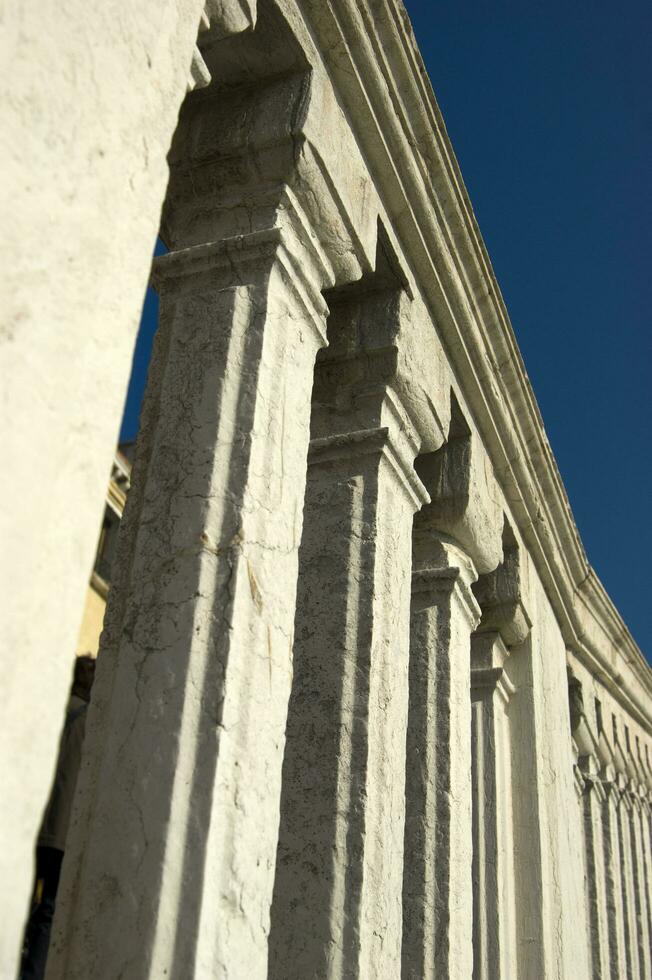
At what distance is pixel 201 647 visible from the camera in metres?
2.15

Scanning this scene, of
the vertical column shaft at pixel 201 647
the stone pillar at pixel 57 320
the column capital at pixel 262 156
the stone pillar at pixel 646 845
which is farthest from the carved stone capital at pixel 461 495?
the stone pillar at pixel 646 845

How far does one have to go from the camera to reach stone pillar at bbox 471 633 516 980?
456 cm

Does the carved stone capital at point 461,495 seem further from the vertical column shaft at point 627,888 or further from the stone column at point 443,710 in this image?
the vertical column shaft at point 627,888

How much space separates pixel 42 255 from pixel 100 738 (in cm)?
114

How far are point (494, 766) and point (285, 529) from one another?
2994 mm

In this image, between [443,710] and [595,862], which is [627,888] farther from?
[443,710]

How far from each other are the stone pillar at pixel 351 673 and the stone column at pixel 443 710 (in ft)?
2.29

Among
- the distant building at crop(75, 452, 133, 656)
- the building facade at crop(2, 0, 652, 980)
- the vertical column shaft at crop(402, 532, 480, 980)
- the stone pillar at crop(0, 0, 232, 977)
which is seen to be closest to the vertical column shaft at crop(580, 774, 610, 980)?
the building facade at crop(2, 0, 652, 980)

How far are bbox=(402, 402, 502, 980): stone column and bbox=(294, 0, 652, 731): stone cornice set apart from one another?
Answer: 0.36 meters

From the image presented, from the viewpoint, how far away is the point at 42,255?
4.57 feet

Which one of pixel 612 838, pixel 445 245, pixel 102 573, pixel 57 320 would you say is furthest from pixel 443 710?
pixel 102 573

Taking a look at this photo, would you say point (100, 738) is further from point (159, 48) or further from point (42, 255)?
point (159, 48)

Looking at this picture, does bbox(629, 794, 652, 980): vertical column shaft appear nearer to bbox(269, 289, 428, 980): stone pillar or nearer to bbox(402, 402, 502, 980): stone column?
bbox(402, 402, 502, 980): stone column

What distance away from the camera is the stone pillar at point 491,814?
4.56 meters
